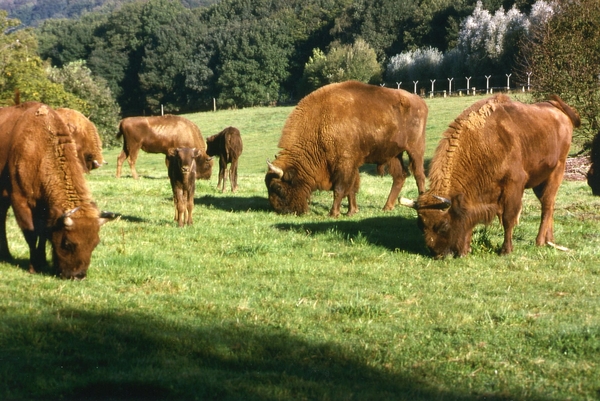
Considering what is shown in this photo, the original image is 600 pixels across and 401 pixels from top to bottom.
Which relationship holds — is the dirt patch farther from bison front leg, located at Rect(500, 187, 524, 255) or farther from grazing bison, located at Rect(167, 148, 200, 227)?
grazing bison, located at Rect(167, 148, 200, 227)

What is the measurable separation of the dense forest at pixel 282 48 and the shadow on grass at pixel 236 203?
1617 inches

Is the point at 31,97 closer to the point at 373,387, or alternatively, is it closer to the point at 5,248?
the point at 5,248

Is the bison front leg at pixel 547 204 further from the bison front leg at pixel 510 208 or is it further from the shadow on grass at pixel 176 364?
the shadow on grass at pixel 176 364

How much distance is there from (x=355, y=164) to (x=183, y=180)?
4.13m

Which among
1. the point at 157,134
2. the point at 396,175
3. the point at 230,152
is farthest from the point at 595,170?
the point at 157,134

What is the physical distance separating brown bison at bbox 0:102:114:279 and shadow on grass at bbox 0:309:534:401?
201 cm

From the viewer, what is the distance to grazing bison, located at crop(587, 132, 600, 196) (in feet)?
69.7

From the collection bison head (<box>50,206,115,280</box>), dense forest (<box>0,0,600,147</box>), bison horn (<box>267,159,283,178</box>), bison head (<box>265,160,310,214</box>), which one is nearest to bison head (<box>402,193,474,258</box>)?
bison head (<box>50,206,115,280</box>)

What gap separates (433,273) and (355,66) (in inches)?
3059

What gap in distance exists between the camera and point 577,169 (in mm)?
28484

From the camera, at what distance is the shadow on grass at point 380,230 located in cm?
1250

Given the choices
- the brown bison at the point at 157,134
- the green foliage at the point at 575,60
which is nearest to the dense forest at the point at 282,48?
the brown bison at the point at 157,134

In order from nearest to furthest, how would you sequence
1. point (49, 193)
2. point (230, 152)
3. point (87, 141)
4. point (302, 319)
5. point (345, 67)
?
point (302, 319) < point (49, 193) < point (230, 152) < point (87, 141) < point (345, 67)

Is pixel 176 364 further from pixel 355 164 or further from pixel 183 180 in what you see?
pixel 355 164
